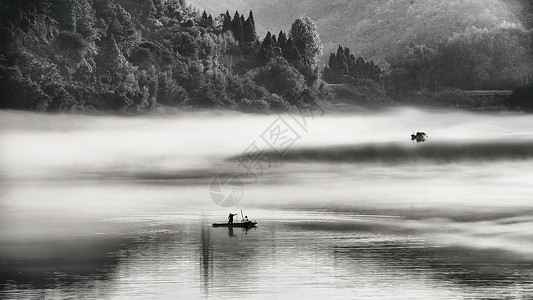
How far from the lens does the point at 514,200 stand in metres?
65.4

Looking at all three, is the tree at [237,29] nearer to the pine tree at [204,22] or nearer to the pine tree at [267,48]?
the pine tree at [267,48]

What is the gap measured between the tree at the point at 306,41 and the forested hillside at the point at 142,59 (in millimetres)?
149

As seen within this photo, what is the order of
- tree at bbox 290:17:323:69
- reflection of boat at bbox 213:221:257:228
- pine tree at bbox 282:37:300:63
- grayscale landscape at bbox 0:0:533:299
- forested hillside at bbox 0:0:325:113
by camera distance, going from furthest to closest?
tree at bbox 290:17:323:69, pine tree at bbox 282:37:300:63, forested hillside at bbox 0:0:325:113, reflection of boat at bbox 213:221:257:228, grayscale landscape at bbox 0:0:533:299

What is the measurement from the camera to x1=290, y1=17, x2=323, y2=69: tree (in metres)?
188

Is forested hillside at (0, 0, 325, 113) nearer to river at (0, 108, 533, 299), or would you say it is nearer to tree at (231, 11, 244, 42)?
tree at (231, 11, 244, 42)

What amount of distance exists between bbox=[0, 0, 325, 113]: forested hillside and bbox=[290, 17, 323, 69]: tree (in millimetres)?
149

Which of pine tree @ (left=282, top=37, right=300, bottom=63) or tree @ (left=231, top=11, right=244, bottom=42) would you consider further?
pine tree @ (left=282, top=37, right=300, bottom=63)

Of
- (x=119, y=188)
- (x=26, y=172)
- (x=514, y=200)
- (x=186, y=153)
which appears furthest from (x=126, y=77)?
(x=514, y=200)

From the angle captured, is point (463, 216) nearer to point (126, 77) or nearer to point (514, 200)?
point (514, 200)

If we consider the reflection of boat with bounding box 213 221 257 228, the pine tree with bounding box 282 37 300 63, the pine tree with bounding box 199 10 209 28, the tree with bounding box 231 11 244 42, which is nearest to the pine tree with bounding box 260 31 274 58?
the tree with bounding box 231 11 244 42

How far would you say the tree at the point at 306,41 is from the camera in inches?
7392

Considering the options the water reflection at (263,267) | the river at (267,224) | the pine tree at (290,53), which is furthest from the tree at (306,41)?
the water reflection at (263,267)

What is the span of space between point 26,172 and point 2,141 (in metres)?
44.0

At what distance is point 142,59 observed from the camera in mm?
167125
